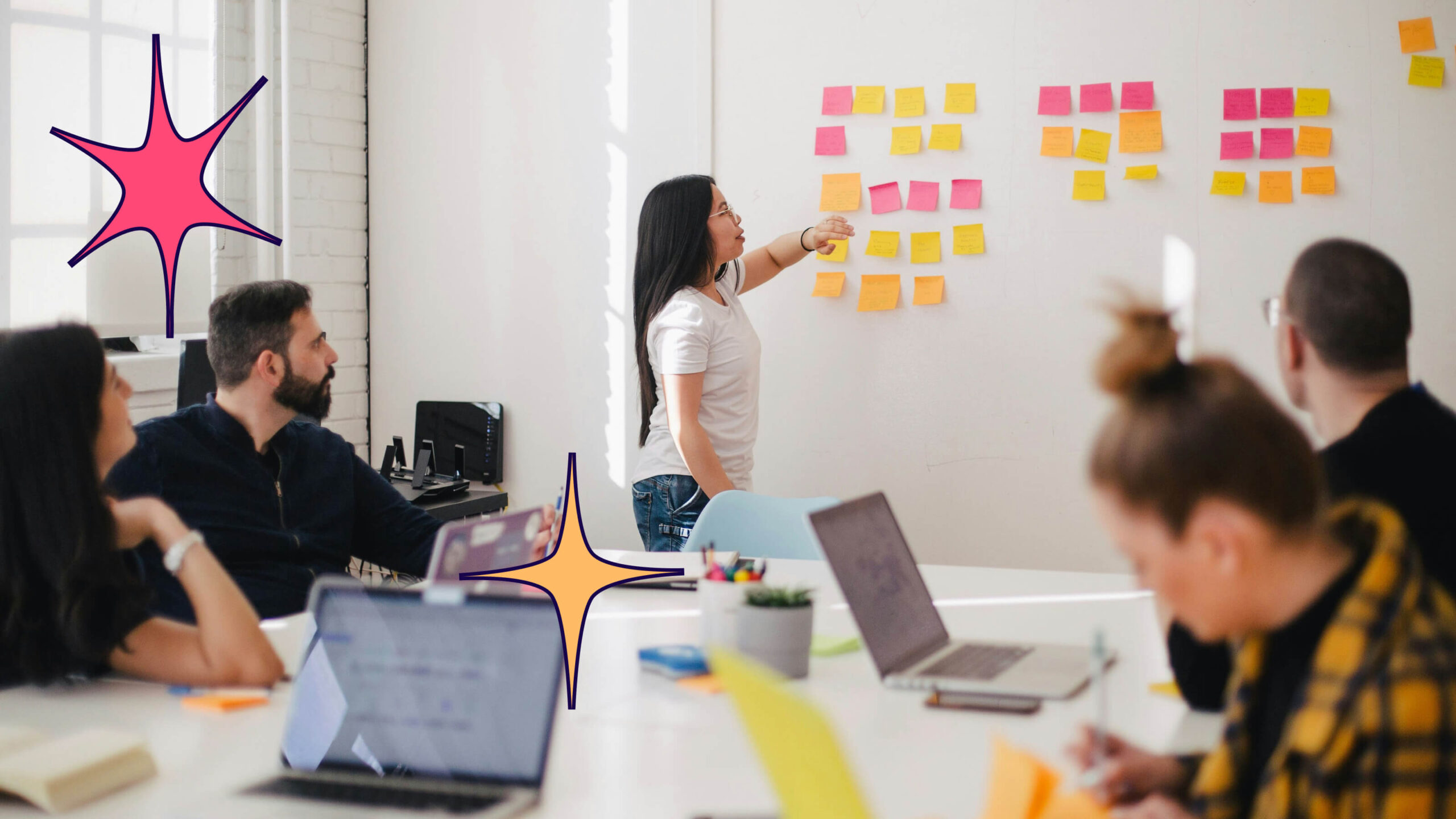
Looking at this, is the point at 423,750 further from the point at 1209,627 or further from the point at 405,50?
the point at 405,50

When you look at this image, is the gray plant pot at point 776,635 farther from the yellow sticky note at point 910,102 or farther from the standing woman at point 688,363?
the yellow sticky note at point 910,102

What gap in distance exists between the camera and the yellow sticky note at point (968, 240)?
3348 millimetres

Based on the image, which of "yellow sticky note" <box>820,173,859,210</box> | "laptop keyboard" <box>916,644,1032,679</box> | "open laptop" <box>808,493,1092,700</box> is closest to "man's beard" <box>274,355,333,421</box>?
"open laptop" <box>808,493,1092,700</box>

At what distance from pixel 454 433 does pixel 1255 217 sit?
2.61 m

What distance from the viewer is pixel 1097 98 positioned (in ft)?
10.6

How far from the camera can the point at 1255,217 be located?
10.3 feet

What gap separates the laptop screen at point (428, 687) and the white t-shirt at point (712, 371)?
5.64 ft

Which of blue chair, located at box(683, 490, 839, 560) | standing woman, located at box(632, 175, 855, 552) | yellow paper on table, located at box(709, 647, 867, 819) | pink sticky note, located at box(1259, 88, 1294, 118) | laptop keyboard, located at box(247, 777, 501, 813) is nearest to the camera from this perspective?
yellow paper on table, located at box(709, 647, 867, 819)

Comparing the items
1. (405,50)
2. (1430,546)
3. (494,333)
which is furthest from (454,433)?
(1430,546)

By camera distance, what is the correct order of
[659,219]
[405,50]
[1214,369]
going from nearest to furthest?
[1214,369], [659,219], [405,50]

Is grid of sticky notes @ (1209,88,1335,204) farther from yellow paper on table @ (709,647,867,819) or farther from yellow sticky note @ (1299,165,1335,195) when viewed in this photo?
yellow paper on table @ (709,647,867,819)

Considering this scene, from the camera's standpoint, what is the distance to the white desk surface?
116cm

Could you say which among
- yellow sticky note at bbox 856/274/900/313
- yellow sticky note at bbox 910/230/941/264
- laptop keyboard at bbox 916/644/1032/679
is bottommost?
laptop keyboard at bbox 916/644/1032/679

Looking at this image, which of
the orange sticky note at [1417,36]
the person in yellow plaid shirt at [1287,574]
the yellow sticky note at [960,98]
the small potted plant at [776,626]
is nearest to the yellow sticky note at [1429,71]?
the orange sticky note at [1417,36]
